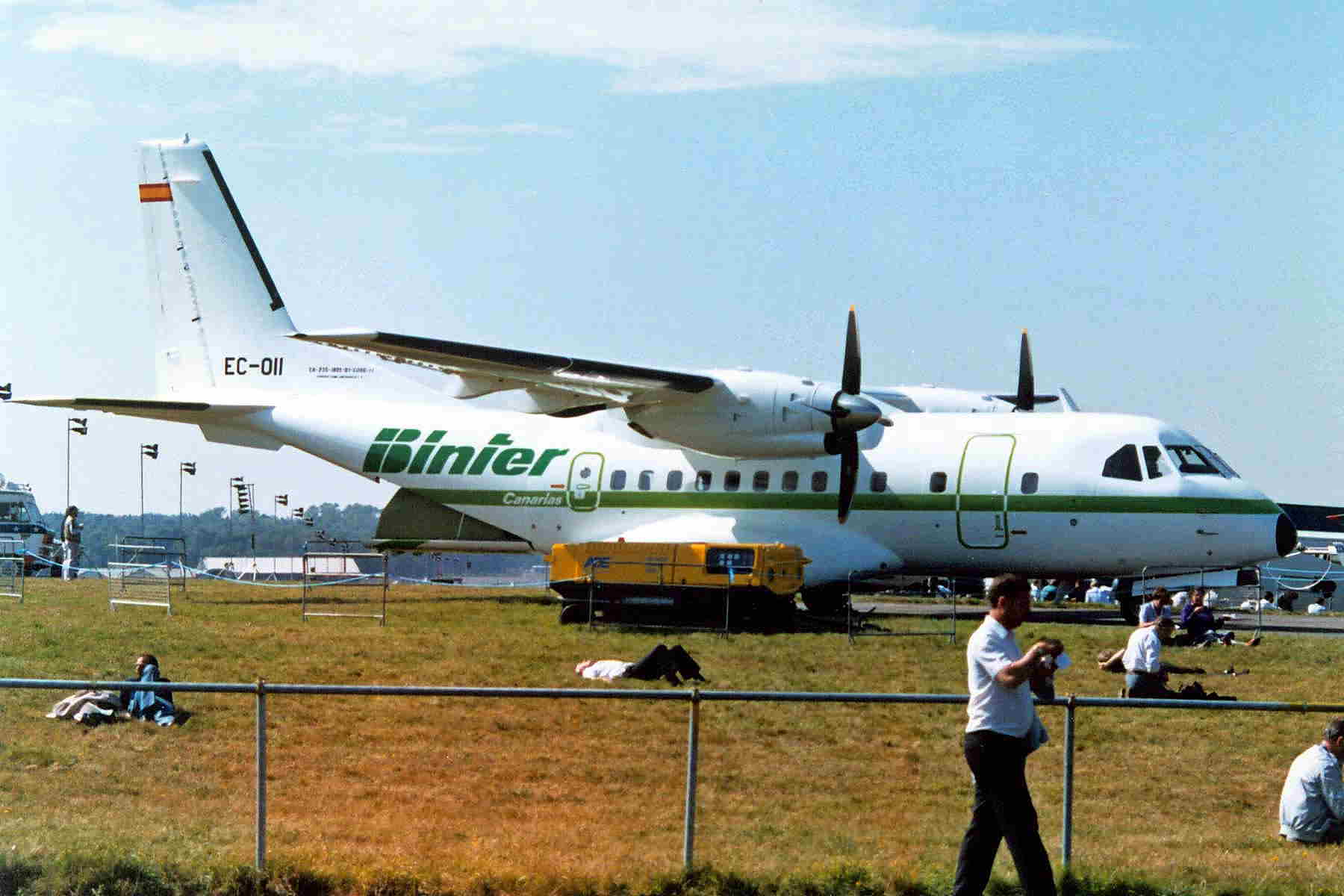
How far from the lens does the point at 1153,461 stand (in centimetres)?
2664

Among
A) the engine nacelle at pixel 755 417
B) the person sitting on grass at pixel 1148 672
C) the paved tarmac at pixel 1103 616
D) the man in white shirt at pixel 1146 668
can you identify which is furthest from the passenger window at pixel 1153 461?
the man in white shirt at pixel 1146 668

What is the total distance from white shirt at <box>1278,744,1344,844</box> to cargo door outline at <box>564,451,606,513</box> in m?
20.4

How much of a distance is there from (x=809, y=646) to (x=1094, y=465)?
21.4ft

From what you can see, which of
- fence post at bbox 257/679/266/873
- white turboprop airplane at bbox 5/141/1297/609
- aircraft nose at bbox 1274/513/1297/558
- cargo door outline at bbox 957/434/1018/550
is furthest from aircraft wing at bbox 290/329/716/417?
fence post at bbox 257/679/266/873

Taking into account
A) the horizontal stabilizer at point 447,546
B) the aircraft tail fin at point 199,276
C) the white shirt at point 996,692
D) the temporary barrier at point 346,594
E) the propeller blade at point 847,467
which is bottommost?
the temporary barrier at point 346,594

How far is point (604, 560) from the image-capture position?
88.2 feet

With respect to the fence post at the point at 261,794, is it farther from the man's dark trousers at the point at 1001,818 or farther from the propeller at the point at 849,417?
the propeller at the point at 849,417

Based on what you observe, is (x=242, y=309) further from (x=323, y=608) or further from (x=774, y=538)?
(x=774, y=538)

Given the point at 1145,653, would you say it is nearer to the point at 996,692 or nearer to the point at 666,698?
the point at 996,692

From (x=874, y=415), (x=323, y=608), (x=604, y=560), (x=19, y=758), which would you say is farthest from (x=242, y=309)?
(x=19, y=758)

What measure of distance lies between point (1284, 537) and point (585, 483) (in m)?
13.1

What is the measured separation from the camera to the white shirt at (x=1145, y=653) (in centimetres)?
1866

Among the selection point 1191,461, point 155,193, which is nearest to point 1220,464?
point 1191,461

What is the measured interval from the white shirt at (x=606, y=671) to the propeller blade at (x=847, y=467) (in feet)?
28.4
